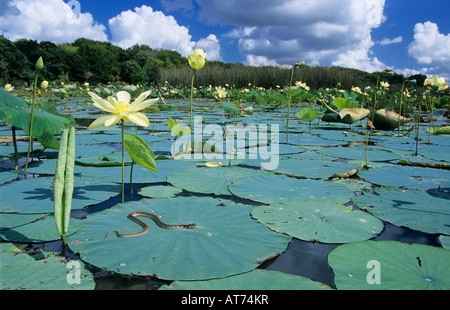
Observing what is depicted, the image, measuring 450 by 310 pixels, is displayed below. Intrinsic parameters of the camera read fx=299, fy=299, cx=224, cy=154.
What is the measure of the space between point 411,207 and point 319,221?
507 millimetres

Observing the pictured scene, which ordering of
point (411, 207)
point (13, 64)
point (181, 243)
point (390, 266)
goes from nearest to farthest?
point (390, 266)
point (181, 243)
point (411, 207)
point (13, 64)

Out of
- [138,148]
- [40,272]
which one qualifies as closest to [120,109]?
[138,148]

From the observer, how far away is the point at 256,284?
0.79 metres

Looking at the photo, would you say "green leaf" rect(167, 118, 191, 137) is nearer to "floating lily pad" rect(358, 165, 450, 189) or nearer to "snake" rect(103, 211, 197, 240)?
"snake" rect(103, 211, 197, 240)

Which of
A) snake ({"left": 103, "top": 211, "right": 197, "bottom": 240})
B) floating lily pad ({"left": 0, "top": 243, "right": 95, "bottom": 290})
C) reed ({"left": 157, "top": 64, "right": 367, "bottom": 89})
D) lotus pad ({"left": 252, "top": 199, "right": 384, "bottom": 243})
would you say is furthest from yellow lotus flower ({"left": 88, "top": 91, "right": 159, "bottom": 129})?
reed ({"left": 157, "top": 64, "right": 367, "bottom": 89})

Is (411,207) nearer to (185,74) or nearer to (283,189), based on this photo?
(283,189)

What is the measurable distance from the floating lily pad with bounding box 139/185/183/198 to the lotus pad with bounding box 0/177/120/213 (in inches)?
5.6

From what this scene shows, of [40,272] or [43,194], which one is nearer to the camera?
[40,272]

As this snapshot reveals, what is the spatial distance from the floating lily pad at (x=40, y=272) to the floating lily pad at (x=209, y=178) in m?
0.78

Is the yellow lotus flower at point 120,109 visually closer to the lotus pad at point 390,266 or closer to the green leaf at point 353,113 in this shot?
the lotus pad at point 390,266

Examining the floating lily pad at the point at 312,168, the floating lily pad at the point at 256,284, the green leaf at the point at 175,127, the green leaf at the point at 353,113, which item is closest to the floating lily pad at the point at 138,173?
the green leaf at the point at 175,127

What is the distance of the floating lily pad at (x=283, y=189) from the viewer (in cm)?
151

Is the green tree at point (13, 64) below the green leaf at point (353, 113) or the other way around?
the other way around
